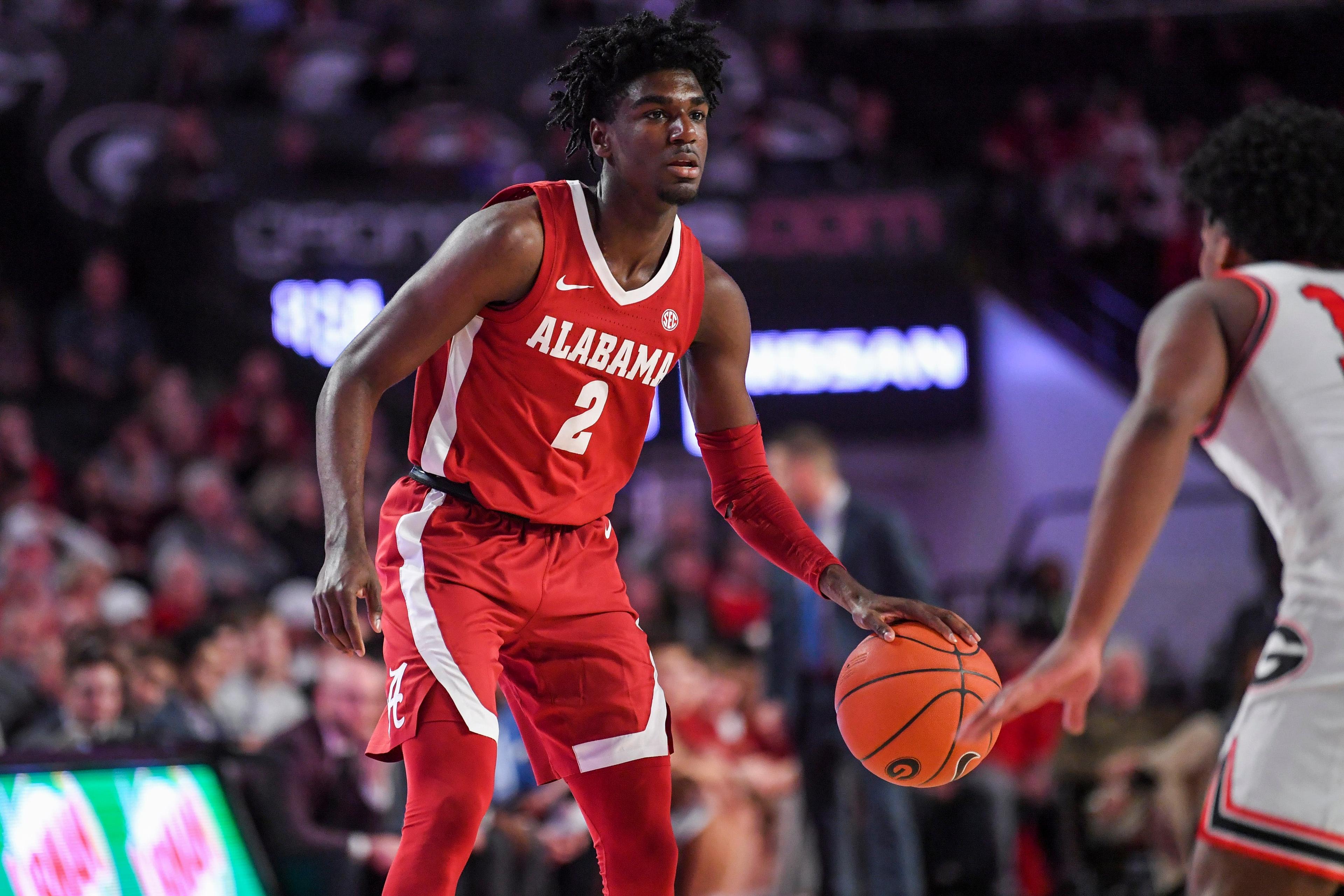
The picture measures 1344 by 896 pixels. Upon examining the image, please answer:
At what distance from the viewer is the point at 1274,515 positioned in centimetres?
256

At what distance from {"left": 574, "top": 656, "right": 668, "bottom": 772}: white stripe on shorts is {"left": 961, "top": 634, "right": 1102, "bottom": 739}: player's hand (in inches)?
43.2

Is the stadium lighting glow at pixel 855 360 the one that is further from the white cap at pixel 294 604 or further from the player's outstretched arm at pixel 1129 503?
the player's outstretched arm at pixel 1129 503

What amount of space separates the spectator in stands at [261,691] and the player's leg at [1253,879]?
5028 millimetres

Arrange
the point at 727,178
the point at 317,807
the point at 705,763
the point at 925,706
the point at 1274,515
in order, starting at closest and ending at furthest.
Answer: the point at 1274,515 → the point at 925,706 → the point at 317,807 → the point at 705,763 → the point at 727,178

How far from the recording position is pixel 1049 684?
7.60 ft

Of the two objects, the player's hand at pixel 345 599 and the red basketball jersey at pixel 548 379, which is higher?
the red basketball jersey at pixel 548 379

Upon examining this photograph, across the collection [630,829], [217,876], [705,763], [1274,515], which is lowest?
[705,763]

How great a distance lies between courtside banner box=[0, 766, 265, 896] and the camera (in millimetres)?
4441

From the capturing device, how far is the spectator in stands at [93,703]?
563 centimetres

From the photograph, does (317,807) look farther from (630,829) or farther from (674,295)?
(674,295)

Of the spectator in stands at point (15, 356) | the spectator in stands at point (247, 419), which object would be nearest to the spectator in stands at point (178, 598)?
the spectator in stands at point (247, 419)

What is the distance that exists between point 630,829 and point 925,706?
714mm

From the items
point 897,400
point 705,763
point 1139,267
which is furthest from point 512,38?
point 705,763

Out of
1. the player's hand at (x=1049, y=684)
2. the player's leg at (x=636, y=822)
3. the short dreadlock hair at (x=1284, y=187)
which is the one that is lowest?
the player's leg at (x=636, y=822)
